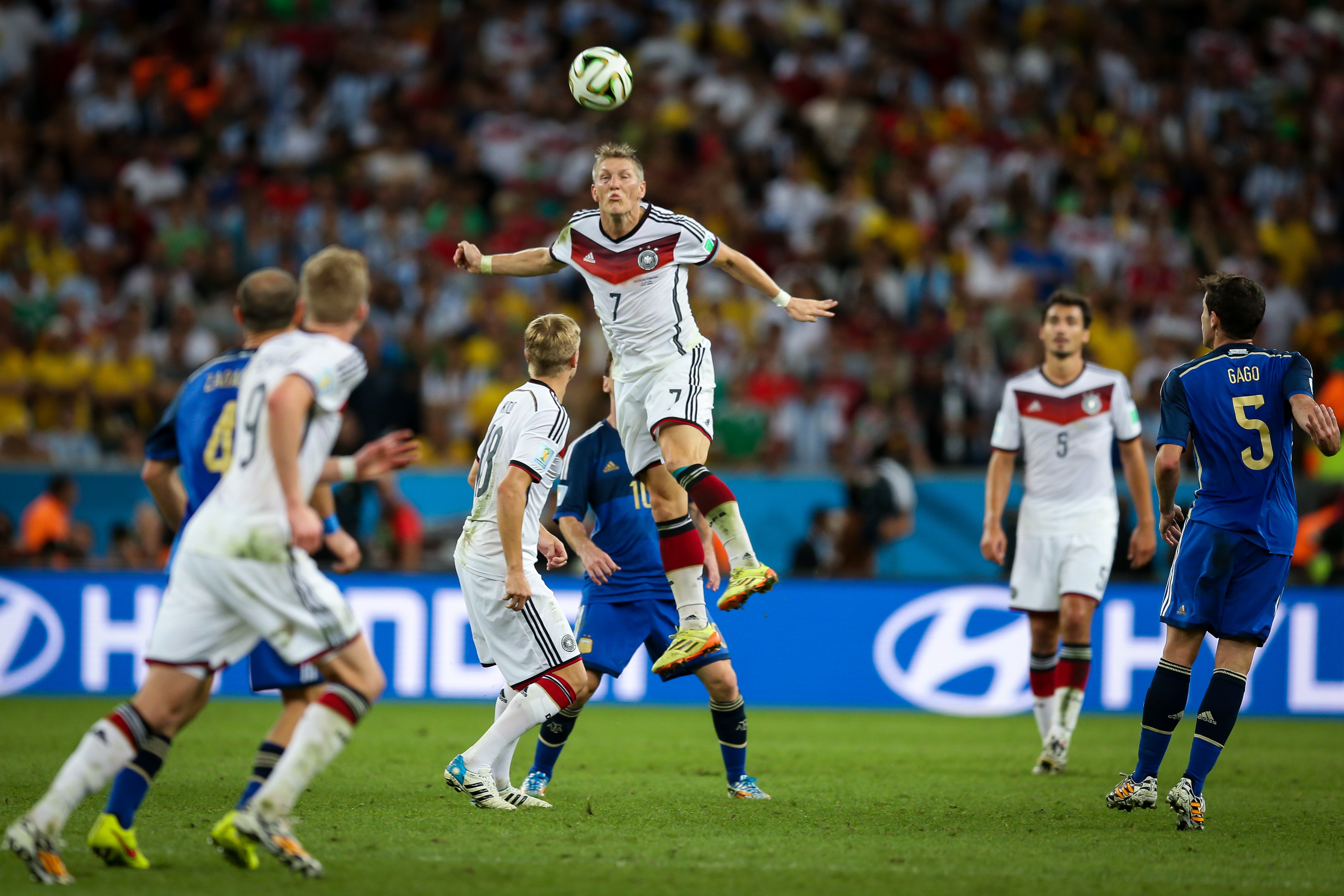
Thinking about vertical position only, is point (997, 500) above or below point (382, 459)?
below

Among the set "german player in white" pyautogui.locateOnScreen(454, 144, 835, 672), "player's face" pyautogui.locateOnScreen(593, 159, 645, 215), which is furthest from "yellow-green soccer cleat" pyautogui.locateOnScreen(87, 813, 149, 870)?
"player's face" pyautogui.locateOnScreen(593, 159, 645, 215)

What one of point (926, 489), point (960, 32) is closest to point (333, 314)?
point (926, 489)

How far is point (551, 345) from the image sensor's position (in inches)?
279

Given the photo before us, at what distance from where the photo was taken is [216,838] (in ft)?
17.5

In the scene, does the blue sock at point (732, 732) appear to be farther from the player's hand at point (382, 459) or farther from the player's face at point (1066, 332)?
the player's face at point (1066, 332)

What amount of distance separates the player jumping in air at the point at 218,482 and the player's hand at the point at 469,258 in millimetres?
1622

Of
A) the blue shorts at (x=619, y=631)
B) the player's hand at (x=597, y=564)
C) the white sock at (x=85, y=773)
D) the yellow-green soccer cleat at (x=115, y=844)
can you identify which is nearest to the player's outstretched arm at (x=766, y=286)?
the player's hand at (x=597, y=564)

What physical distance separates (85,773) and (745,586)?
10.2 feet

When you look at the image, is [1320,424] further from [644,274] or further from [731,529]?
[644,274]

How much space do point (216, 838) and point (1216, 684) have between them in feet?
15.2

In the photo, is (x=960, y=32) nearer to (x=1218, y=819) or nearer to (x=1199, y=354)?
(x=1199, y=354)

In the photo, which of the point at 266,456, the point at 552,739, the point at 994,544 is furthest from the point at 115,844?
the point at 994,544

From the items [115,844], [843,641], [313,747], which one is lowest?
[843,641]

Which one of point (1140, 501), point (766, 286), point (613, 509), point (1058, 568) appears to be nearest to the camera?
point (766, 286)
